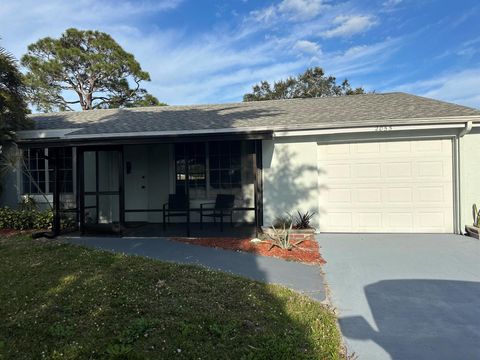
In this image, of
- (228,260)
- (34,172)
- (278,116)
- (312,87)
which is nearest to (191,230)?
(228,260)

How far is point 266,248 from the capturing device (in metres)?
7.68

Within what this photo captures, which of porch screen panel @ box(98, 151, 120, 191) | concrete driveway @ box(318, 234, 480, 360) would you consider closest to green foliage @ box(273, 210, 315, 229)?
concrete driveway @ box(318, 234, 480, 360)

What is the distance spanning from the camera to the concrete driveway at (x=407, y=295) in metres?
3.56

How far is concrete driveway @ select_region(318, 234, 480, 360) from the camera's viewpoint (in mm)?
3561

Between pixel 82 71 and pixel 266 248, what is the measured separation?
2717 centimetres

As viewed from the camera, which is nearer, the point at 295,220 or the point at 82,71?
the point at 295,220

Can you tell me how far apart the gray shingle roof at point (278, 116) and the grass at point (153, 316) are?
184 inches

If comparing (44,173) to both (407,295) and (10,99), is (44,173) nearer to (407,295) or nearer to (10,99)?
(10,99)

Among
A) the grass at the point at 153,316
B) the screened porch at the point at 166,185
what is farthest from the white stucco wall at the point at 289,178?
the grass at the point at 153,316

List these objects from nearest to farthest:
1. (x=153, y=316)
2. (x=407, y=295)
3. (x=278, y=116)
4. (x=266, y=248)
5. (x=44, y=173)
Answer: (x=153, y=316) → (x=407, y=295) → (x=266, y=248) → (x=278, y=116) → (x=44, y=173)

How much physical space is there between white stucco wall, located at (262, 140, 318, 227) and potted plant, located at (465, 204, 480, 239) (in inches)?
140

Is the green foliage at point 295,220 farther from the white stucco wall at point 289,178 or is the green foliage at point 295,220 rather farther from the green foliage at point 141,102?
the green foliage at point 141,102

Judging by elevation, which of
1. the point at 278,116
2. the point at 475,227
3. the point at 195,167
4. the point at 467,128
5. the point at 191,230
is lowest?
the point at 191,230

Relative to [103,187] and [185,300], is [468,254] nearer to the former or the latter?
[185,300]
